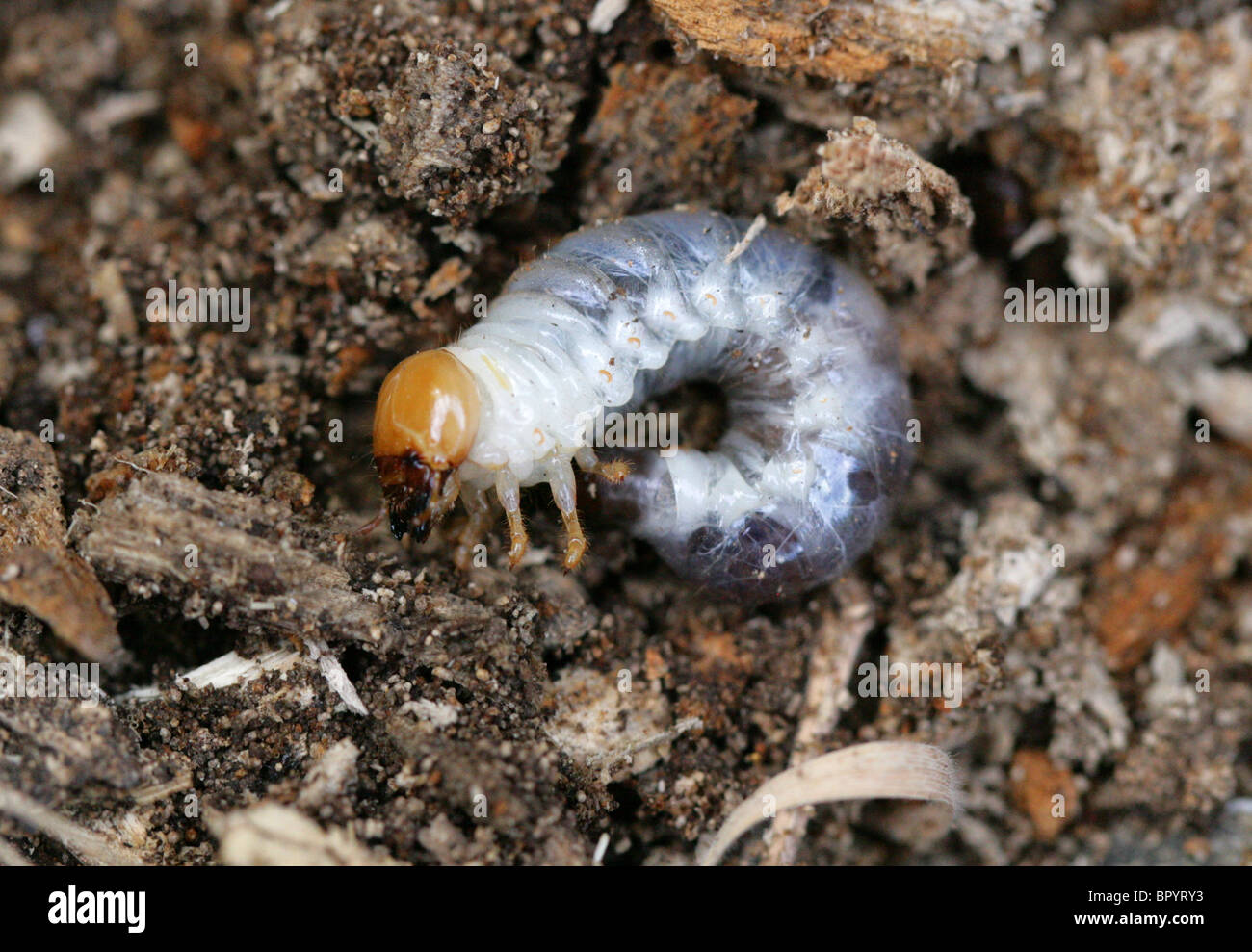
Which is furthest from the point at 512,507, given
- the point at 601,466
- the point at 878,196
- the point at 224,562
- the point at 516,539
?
the point at 878,196

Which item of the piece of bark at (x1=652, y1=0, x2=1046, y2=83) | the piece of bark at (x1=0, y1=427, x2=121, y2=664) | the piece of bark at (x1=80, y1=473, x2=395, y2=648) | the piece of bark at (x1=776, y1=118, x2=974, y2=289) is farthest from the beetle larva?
the piece of bark at (x1=0, y1=427, x2=121, y2=664)

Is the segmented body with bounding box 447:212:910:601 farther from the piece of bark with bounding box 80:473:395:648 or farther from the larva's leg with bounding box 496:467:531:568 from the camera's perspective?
the piece of bark with bounding box 80:473:395:648

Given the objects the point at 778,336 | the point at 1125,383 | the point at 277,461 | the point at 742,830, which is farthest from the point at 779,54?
the point at 742,830

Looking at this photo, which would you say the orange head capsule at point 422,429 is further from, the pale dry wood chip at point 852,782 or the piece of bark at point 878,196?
the pale dry wood chip at point 852,782

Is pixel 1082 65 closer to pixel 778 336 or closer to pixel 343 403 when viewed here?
pixel 778 336

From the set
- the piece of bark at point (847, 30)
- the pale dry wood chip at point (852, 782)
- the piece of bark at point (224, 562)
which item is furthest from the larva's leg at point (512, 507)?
the piece of bark at point (847, 30)

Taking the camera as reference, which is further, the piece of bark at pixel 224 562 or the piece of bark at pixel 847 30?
the piece of bark at pixel 847 30
